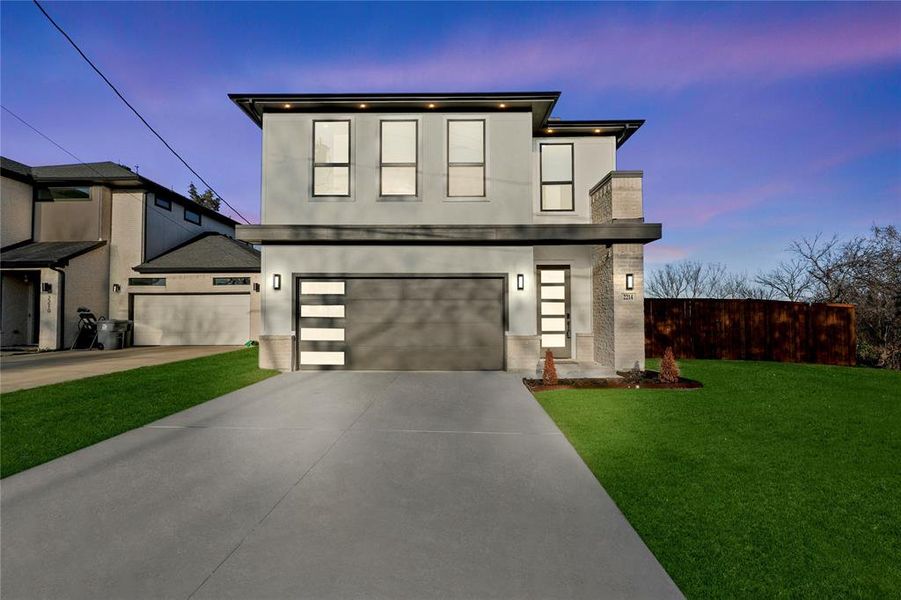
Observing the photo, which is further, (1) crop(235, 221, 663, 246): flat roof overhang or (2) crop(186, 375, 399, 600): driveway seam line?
(1) crop(235, 221, 663, 246): flat roof overhang

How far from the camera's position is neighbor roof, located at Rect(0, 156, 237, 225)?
1541 centimetres

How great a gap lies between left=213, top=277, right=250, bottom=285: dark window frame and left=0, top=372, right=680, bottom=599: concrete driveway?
11764 mm

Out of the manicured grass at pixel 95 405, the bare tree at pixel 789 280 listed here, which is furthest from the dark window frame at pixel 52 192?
the bare tree at pixel 789 280

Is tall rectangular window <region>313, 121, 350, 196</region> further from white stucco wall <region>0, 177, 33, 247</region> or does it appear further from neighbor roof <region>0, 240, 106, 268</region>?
white stucco wall <region>0, 177, 33, 247</region>

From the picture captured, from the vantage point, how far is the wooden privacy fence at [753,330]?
1130 centimetres

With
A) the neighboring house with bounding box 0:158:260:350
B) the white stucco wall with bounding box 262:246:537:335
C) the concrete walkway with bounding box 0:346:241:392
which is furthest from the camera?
the neighboring house with bounding box 0:158:260:350

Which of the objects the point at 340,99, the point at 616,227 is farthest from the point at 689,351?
the point at 340,99

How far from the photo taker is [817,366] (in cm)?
1070

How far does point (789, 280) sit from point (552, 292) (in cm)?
1505

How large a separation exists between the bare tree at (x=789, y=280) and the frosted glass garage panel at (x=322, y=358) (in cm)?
1857

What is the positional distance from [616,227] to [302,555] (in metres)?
8.85

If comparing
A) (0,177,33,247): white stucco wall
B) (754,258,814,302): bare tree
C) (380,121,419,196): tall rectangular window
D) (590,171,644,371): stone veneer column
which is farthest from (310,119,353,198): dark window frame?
(754,258,814,302): bare tree

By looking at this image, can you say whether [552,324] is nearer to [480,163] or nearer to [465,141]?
[480,163]

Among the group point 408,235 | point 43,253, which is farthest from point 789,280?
point 43,253
